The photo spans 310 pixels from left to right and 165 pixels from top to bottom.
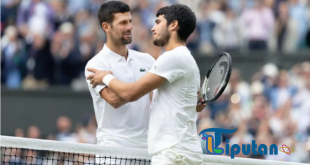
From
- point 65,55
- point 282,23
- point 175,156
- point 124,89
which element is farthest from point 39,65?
point 175,156

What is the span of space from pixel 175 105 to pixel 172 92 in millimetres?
109

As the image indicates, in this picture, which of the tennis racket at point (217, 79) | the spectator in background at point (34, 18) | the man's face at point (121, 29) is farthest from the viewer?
the spectator in background at point (34, 18)

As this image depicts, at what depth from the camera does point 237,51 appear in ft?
44.9

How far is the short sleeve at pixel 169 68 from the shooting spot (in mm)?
5137

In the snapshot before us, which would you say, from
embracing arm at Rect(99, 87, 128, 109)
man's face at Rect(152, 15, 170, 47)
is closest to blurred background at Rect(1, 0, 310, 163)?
embracing arm at Rect(99, 87, 128, 109)

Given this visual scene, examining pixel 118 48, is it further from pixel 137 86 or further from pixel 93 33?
pixel 93 33

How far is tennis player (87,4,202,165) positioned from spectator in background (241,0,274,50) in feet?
27.5

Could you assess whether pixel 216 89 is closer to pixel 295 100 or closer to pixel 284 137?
pixel 284 137

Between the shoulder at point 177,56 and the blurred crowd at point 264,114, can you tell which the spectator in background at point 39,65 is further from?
the shoulder at point 177,56

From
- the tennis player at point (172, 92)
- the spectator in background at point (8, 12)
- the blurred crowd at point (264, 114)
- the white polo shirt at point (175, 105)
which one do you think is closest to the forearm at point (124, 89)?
the tennis player at point (172, 92)

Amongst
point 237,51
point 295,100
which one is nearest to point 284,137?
point 295,100

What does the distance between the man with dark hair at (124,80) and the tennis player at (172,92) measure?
406 mm

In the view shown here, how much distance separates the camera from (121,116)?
5703 millimetres

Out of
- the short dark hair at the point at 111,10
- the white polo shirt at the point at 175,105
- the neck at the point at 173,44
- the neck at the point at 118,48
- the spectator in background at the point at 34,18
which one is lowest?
the white polo shirt at the point at 175,105
